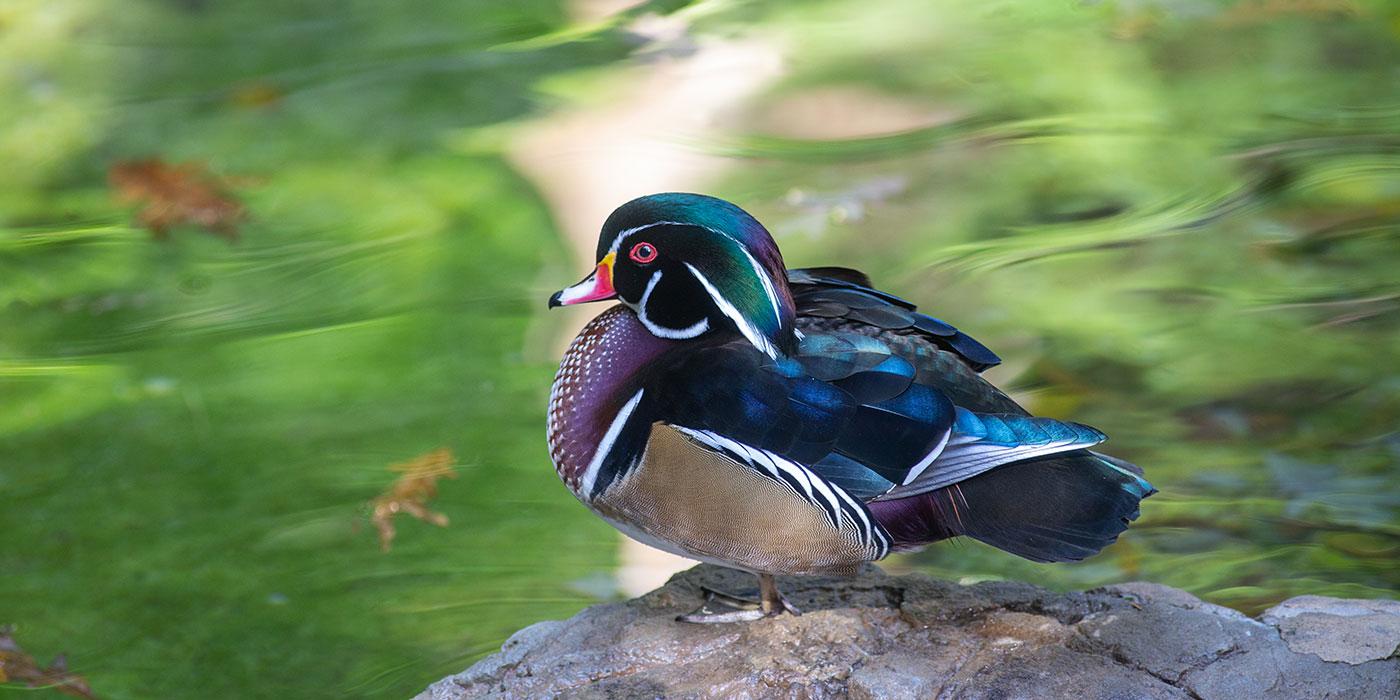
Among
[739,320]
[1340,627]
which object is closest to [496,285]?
[739,320]

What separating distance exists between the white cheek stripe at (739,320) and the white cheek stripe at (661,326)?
0.17 ft

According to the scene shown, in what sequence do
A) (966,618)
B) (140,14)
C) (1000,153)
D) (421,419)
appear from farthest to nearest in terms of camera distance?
(140,14) < (1000,153) < (421,419) < (966,618)

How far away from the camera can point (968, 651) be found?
2.30m

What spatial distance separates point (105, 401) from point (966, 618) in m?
2.46

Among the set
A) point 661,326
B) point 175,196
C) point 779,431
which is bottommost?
point 175,196

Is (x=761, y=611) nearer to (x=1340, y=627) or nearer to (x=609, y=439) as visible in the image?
(x=609, y=439)

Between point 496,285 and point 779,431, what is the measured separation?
2.13m

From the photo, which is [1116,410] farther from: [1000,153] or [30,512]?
[30,512]

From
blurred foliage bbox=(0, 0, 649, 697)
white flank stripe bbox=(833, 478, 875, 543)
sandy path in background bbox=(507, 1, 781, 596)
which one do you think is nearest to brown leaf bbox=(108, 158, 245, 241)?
blurred foliage bbox=(0, 0, 649, 697)

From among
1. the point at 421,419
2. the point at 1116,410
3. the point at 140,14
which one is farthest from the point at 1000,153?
the point at 140,14

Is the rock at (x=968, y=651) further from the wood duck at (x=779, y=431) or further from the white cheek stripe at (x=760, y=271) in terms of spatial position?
the white cheek stripe at (x=760, y=271)

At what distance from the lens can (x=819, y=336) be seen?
7.60 ft

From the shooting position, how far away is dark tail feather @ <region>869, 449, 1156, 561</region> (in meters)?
2.15

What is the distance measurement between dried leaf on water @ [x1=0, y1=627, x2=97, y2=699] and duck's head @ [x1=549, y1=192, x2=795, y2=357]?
149 centimetres
